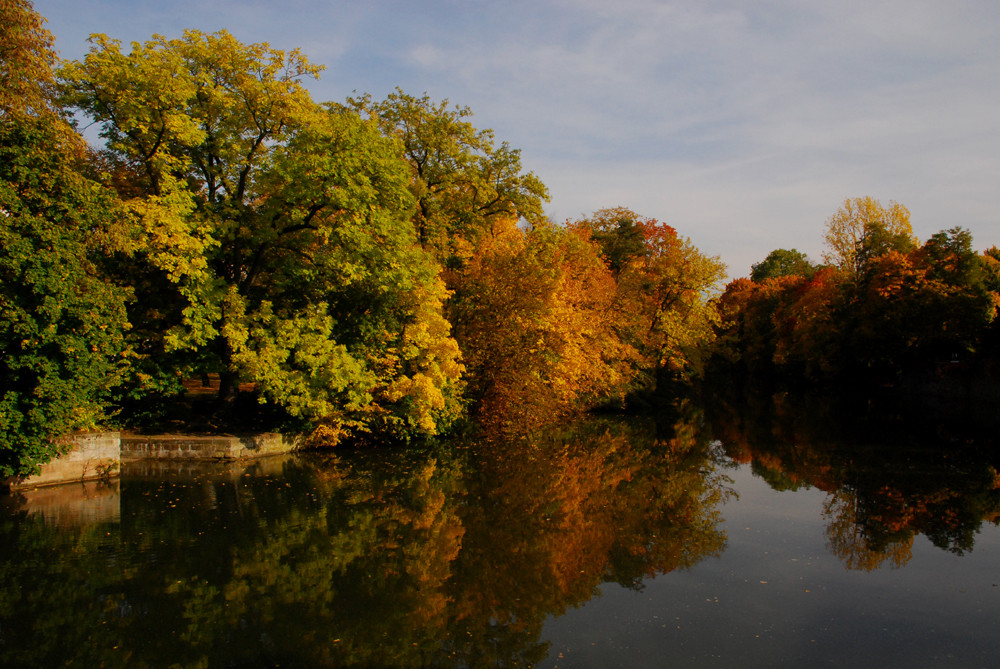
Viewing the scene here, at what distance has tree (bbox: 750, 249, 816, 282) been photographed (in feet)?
291

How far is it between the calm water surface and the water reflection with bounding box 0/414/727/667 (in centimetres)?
5

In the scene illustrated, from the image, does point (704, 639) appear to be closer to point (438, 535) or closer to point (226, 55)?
point (438, 535)

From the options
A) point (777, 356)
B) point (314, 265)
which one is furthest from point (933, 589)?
point (777, 356)

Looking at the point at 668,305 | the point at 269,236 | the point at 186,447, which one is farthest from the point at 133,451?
the point at 668,305

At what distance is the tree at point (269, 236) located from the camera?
18203 millimetres

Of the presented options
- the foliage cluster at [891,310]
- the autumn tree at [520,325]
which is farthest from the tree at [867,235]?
the autumn tree at [520,325]

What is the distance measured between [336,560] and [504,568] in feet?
8.98

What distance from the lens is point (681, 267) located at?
3800 cm

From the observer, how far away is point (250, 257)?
2111 cm

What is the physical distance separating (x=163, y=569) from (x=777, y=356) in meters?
53.6

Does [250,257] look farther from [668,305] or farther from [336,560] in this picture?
[668,305]

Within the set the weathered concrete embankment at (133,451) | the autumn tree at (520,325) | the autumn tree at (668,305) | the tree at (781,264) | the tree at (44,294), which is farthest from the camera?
the tree at (781,264)

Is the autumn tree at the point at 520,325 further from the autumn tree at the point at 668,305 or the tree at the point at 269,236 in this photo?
Result: the autumn tree at the point at 668,305

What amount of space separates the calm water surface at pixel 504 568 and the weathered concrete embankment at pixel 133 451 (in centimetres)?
59
